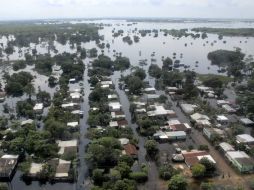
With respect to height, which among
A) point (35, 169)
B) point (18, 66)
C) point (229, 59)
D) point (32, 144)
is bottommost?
point (35, 169)

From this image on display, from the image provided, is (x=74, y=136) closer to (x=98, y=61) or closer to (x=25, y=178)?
(x=25, y=178)

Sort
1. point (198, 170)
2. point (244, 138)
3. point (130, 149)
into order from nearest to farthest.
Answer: point (198, 170)
point (130, 149)
point (244, 138)

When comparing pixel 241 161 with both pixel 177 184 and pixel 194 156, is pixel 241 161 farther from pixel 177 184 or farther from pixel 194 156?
pixel 177 184

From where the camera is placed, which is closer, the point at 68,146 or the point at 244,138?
the point at 68,146

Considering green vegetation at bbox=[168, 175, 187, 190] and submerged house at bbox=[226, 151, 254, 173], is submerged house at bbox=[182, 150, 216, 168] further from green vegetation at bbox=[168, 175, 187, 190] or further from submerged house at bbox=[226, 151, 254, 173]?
green vegetation at bbox=[168, 175, 187, 190]

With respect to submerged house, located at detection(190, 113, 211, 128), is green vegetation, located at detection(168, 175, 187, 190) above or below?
above

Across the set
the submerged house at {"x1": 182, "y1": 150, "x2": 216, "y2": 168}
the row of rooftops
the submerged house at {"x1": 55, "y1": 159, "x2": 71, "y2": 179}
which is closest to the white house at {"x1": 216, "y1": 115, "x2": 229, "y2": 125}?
the row of rooftops

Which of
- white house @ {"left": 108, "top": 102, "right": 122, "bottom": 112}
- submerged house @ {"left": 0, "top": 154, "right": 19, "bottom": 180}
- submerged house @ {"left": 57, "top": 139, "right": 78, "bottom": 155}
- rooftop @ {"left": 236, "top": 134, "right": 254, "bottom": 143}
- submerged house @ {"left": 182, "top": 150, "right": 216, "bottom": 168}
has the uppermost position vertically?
white house @ {"left": 108, "top": 102, "right": 122, "bottom": 112}

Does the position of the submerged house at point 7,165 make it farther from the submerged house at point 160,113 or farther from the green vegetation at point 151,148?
the submerged house at point 160,113

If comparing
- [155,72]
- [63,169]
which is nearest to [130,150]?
[63,169]

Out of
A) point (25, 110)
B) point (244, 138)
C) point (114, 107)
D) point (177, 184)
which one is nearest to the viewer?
point (177, 184)

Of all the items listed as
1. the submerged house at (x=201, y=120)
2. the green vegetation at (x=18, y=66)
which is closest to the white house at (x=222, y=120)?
the submerged house at (x=201, y=120)
